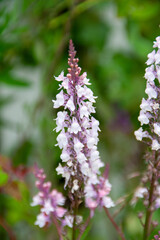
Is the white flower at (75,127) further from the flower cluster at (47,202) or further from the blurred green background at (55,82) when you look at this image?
the blurred green background at (55,82)

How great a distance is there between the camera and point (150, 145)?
43 cm

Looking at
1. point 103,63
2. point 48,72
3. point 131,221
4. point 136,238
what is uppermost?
point 103,63

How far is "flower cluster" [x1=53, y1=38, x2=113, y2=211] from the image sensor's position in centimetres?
39

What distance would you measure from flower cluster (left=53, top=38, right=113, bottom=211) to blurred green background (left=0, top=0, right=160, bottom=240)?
0.18m

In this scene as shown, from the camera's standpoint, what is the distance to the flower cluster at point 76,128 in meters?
0.39

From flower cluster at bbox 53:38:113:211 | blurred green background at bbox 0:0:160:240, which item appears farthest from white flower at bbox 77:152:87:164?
blurred green background at bbox 0:0:160:240

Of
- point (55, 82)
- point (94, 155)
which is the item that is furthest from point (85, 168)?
point (55, 82)

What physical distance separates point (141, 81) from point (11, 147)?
42cm

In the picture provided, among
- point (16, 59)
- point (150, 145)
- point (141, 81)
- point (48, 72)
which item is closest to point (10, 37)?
point (48, 72)

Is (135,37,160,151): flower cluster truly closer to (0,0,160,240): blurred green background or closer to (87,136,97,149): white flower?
(87,136,97,149): white flower

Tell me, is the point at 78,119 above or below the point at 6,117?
below

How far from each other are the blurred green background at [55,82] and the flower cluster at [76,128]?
0.18 m

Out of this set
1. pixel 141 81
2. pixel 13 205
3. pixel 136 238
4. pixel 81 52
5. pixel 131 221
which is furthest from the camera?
pixel 81 52

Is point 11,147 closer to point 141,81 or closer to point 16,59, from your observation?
point 16,59
